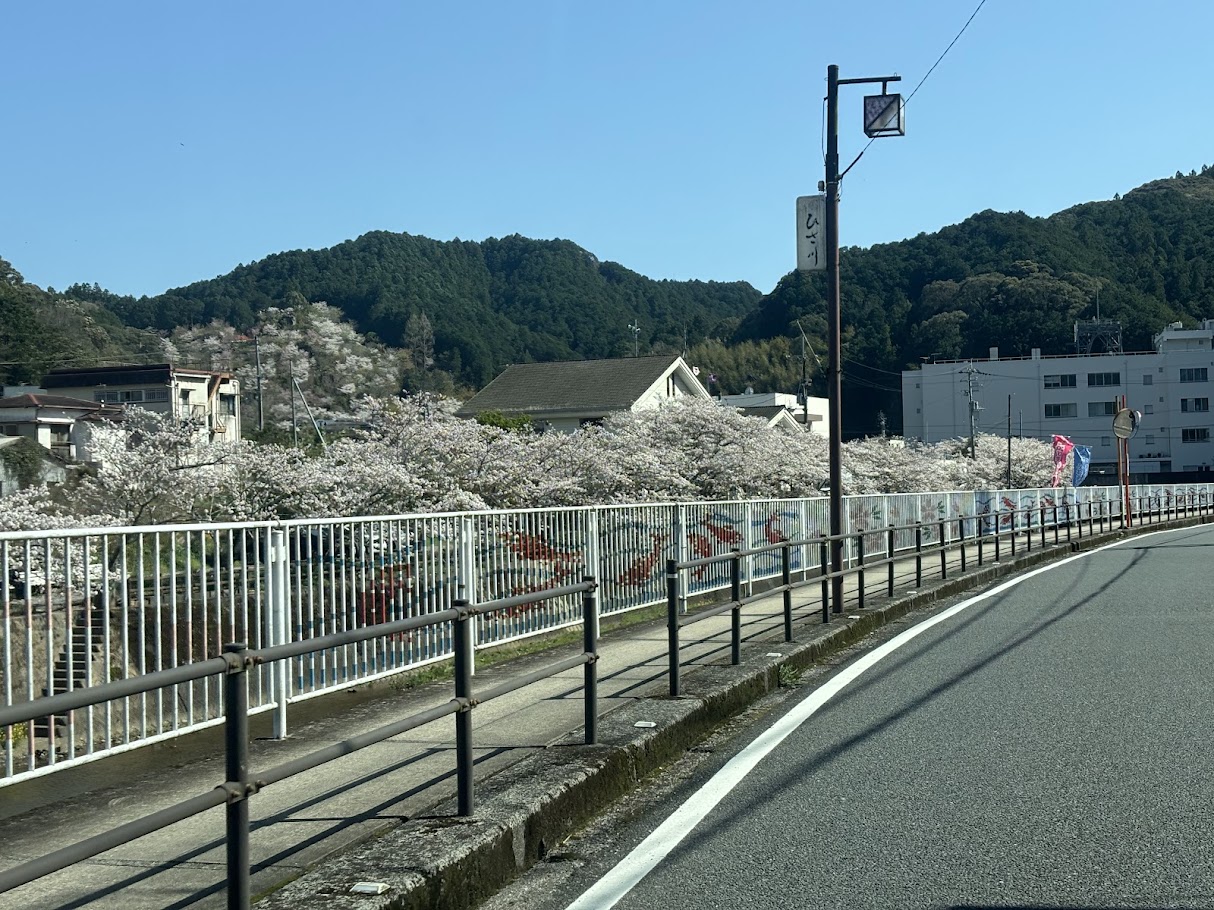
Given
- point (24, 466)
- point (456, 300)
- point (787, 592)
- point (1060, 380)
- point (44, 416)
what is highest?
point (456, 300)

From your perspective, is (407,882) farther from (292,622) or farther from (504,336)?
(504,336)

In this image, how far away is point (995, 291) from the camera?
118562 millimetres

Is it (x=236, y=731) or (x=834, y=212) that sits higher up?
(x=834, y=212)

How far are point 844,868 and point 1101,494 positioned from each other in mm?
40409

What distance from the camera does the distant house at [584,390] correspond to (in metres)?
57.1

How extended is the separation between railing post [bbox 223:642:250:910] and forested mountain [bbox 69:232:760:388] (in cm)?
10318

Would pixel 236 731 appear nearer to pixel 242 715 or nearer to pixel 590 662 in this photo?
pixel 242 715

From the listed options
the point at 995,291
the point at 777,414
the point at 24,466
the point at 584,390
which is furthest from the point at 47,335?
the point at 995,291

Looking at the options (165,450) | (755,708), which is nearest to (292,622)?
(755,708)

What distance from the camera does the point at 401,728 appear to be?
4.41 meters

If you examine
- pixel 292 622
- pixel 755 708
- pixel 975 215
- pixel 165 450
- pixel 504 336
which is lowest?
pixel 755 708

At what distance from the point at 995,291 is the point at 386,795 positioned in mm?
120632

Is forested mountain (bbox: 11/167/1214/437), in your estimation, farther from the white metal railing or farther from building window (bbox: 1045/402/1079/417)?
the white metal railing

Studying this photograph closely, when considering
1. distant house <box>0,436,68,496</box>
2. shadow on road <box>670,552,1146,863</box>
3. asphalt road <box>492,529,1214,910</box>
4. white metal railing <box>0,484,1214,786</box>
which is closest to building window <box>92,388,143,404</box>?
distant house <box>0,436,68,496</box>
